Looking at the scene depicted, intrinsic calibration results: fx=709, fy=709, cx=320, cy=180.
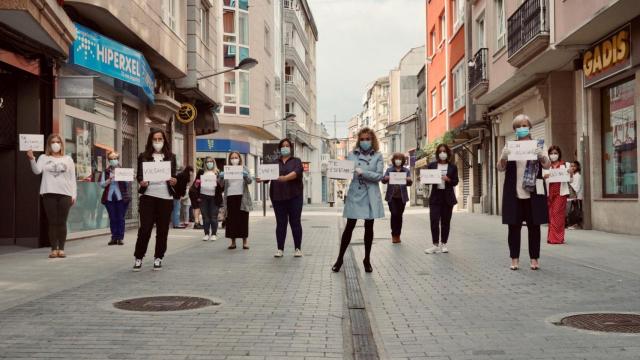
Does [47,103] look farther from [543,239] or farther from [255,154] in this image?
[255,154]

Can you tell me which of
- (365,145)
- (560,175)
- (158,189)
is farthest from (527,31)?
(158,189)

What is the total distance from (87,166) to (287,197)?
6.11 meters

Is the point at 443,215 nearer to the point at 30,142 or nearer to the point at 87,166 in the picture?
the point at 30,142

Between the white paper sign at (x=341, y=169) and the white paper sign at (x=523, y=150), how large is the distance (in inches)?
78.1

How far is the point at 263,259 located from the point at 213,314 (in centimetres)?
474

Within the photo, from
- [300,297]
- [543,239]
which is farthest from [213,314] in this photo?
[543,239]

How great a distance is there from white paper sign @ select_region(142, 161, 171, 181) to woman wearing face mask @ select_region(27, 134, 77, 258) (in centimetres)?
219

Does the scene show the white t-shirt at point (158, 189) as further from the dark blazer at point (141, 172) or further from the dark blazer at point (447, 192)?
the dark blazer at point (447, 192)

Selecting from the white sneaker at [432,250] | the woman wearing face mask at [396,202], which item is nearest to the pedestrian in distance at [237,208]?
the woman wearing face mask at [396,202]

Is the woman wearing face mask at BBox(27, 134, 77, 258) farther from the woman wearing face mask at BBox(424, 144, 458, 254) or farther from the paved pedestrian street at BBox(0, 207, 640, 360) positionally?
the woman wearing face mask at BBox(424, 144, 458, 254)

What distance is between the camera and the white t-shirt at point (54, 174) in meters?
10.6

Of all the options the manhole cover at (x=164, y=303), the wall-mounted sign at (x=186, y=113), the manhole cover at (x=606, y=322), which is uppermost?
the wall-mounted sign at (x=186, y=113)

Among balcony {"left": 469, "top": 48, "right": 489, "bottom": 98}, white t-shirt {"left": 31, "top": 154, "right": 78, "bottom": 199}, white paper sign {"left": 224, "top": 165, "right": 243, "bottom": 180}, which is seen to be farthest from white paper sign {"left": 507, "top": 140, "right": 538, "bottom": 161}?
balcony {"left": 469, "top": 48, "right": 489, "bottom": 98}

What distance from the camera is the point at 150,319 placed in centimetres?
563
